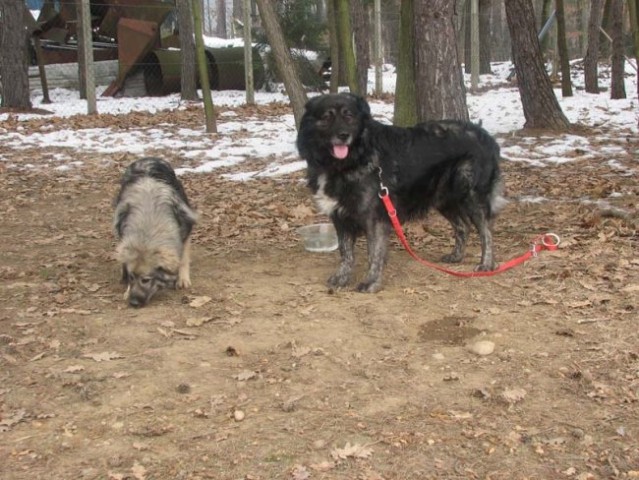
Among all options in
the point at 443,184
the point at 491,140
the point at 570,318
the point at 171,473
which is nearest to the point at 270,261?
the point at 443,184

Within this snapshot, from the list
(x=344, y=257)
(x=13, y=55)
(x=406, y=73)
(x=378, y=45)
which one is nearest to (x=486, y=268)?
(x=344, y=257)

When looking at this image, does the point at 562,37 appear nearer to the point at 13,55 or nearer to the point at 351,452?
the point at 13,55

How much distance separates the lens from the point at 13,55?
15555 mm

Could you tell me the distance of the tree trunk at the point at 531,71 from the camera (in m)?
11.5

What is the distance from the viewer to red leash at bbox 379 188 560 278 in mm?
5562

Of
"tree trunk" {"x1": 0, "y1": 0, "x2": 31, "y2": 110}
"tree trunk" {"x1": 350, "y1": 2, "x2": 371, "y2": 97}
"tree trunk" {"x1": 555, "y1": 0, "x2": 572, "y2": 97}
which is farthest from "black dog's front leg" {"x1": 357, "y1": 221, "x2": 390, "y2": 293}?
"tree trunk" {"x1": 350, "y1": 2, "x2": 371, "y2": 97}

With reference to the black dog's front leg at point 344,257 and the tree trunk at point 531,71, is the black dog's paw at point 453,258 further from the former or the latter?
the tree trunk at point 531,71

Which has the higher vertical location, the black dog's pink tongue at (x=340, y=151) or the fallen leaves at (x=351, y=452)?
the black dog's pink tongue at (x=340, y=151)

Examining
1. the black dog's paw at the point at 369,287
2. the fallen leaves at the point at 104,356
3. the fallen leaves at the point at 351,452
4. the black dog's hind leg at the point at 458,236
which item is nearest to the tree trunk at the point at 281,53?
the black dog's hind leg at the point at 458,236

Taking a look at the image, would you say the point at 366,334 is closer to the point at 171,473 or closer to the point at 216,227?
the point at 171,473

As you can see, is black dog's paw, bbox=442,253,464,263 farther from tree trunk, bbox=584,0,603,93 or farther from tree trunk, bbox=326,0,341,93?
tree trunk, bbox=584,0,603,93

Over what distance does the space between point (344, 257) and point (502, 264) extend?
4.63 ft

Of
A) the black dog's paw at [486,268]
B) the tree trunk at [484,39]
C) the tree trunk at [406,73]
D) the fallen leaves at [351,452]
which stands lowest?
the fallen leaves at [351,452]

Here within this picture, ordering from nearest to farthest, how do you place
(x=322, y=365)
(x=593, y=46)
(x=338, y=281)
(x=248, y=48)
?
(x=322, y=365)
(x=338, y=281)
(x=593, y=46)
(x=248, y=48)
